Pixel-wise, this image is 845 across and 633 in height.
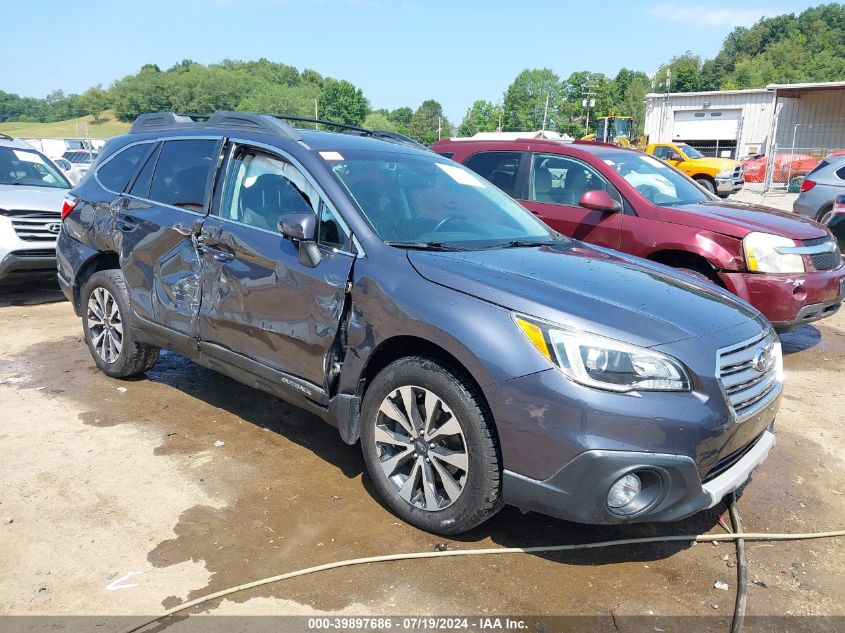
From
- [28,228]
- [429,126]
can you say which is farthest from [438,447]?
[429,126]

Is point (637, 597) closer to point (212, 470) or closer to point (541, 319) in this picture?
point (541, 319)

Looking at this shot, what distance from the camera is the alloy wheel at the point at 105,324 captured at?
4855mm

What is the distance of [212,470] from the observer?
147 inches

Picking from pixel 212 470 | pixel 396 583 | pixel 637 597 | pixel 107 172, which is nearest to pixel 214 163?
pixel 107 172

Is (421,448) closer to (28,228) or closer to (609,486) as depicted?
(609,486)

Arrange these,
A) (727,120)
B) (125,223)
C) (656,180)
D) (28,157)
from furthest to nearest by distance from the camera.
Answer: (727,120) → (28,157) → (656,180) → (125,223)

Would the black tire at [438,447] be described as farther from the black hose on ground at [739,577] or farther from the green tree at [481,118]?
the green tree at [481,118]

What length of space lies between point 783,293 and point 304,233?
405 cm

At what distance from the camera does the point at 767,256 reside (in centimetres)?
551

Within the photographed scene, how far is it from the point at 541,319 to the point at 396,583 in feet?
4.01

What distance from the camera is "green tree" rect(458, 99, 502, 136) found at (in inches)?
4919

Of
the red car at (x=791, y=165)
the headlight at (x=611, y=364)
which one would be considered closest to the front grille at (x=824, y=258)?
the headlight at (x=611, y=364)

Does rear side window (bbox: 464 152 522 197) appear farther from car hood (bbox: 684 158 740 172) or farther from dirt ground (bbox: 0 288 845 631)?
car hood (bbox: 684 158 740 172)

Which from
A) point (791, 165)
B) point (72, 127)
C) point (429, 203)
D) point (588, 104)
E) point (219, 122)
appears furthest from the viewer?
point (72, 127)
